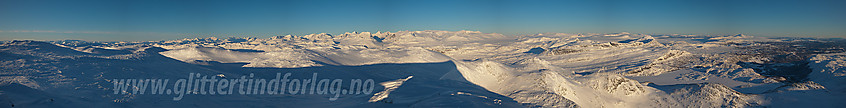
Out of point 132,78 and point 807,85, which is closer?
point 132,78

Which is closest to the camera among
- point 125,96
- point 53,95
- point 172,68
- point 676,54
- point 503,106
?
point 53,95

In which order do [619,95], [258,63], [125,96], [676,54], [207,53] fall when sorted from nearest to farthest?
[125,96], [619,95], [258,63], [207,53], [676,54]

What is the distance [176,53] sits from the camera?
3282 inches

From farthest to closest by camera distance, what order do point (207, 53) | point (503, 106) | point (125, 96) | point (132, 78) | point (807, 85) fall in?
1. point (207, 53)
2. point (807, 85)
3. point (132, 78)
4. point (503, 106)
5. point (125, 96)

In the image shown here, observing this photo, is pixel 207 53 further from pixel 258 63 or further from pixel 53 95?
pixel 53 95

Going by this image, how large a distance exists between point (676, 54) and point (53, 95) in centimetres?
15188

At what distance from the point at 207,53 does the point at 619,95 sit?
3405 inches

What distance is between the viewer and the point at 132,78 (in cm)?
2633

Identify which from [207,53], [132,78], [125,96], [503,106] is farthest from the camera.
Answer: [207,53]

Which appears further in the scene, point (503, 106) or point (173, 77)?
point (173, 77)

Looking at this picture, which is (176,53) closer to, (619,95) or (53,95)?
(53,95)

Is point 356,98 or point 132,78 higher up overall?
point 132,78

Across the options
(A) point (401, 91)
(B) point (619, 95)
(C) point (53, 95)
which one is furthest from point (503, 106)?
(C) point (53, 95)

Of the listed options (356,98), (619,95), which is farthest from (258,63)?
(619,95)
